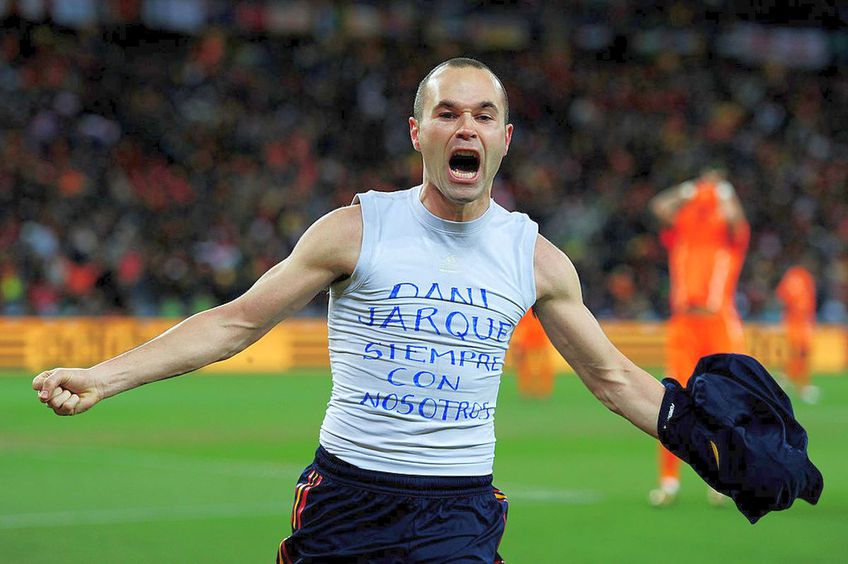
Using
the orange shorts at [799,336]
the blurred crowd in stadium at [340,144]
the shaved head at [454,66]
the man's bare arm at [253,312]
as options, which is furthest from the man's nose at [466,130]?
the blurred crowd in stadium at [340,144]

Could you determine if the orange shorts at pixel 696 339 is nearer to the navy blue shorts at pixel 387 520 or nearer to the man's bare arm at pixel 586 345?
the man's bare arm at pixel 586 345

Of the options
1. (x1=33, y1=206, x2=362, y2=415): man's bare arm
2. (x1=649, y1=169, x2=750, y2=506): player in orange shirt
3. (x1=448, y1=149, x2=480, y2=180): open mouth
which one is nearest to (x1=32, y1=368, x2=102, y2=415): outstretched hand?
(x1=33, y1=206, x2=362, y2=415): man's bare arm

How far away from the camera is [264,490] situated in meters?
11.3

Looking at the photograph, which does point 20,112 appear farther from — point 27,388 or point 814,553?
point 814,553

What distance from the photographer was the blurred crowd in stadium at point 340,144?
25766 millimetres

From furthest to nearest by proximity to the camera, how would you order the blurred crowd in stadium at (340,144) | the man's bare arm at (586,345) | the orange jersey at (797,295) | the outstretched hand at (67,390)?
the blurred crowd in stadium at (340,144) < the orange jersey at (797,295) < the man's bare arm at (586,345) < the outstretched hand at (67,390)

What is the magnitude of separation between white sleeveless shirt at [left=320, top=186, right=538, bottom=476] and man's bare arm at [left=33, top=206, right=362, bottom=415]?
7cm

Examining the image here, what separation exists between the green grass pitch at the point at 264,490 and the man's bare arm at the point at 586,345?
13.2ft

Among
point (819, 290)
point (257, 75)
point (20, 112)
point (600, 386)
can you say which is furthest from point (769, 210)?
point (600, 386)

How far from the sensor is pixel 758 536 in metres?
9.45

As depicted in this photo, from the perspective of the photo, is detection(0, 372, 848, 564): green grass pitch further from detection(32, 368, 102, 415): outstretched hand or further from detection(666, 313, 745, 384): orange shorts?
detection(32, 368, 102, 415): outstretched hand

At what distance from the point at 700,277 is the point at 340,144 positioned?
21290 millimetres

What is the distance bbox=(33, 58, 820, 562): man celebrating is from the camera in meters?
4.26

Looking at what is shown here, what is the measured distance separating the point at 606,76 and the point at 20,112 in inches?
651
